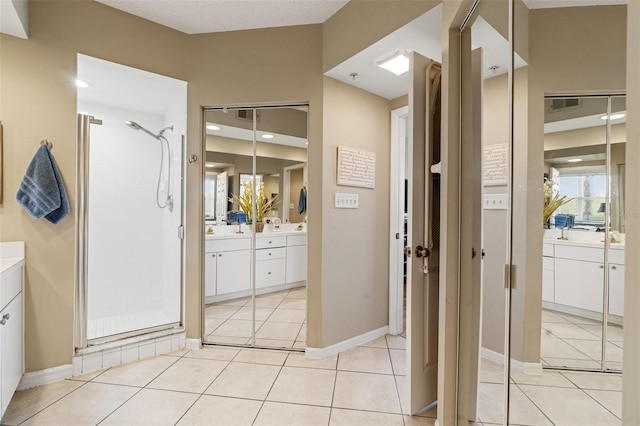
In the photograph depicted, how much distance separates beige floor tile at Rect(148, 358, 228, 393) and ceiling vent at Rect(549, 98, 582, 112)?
2376 mm

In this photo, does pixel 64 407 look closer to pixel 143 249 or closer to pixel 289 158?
pixel 143 249

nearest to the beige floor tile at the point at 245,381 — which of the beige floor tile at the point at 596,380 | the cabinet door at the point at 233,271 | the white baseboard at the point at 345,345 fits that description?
the white baseboard at the point at 345,345

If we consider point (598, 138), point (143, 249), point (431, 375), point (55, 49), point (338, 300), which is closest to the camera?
point (598, 138)

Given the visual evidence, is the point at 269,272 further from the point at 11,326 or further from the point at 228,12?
the point at 228,12

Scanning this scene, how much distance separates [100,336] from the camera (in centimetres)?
235

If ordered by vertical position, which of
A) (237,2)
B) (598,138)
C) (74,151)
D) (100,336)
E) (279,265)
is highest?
(237,2)

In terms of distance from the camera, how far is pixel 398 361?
2.36 m

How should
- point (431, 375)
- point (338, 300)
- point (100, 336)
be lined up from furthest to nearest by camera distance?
point (338, 300) < point (100, 336) < point (431, 375)

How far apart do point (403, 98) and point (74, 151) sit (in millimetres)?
2740

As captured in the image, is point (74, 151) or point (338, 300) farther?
point (338, 300)

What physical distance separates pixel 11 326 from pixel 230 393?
1357 millimetres

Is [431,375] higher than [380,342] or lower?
higher

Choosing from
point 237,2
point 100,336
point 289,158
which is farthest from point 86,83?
point 100,336

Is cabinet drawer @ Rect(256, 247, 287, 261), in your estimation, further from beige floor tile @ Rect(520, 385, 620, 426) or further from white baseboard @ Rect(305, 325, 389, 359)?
beige floor tile @ Rect(520, 385, 620, 426)
